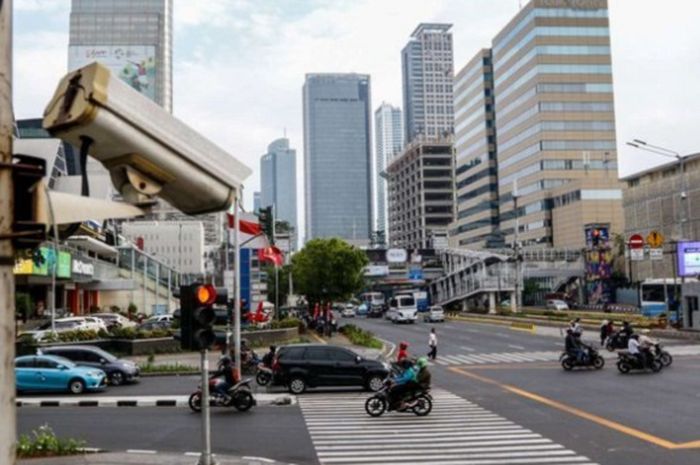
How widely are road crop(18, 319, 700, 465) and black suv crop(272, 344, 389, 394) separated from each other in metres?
0.61

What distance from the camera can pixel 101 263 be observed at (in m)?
70.7

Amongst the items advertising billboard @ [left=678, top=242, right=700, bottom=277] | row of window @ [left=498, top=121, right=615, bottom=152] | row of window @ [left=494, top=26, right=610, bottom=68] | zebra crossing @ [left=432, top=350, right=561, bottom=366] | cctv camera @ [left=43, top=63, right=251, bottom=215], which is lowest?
zebra crossing @ [left=432, top=350, right=561, bottom=366]

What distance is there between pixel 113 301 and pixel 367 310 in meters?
32.6

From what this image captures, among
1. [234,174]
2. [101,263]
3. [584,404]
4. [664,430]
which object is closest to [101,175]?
[234,174]

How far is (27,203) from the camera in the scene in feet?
12.8

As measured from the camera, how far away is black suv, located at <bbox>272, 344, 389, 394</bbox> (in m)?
24.1

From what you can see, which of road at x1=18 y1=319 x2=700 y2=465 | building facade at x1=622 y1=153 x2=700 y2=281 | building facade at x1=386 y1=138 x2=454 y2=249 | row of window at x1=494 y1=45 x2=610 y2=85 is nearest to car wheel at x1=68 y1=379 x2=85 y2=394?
road at x1=18 y1=319 x2=700 y2=465

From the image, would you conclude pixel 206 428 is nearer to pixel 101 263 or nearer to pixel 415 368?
pixel 415 368

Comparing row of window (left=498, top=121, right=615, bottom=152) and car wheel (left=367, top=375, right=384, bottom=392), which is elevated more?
row of window (left=498, top=121, right=615, bottom=152)

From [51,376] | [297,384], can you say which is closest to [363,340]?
[297,384]

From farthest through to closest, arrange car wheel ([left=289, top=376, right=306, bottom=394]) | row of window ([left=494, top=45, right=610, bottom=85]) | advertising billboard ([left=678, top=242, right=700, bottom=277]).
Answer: row of window ([left=494, top=45, right=610, bottom=85])
advertising billboard ([left=678, top=242, right=700, bottom=277])
car wheel ([left=289, top=376, right=306, bottom=394])

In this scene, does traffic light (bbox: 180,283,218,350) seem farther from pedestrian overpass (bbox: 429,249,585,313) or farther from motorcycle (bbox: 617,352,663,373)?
pedestrian overpass (bbox: 429,249,585,313)

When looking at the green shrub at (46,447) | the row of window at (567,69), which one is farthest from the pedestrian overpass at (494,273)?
the green shrub at (46,447)

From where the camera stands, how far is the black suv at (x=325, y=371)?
24.1m
